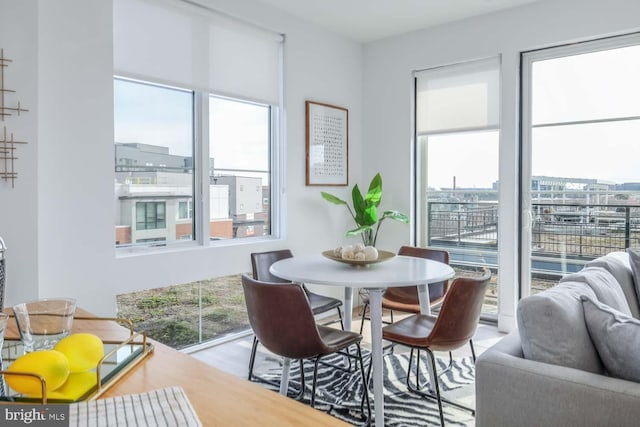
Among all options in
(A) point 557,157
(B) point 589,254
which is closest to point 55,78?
(A) point 557,157

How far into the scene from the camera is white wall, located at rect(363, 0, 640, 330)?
3.57m

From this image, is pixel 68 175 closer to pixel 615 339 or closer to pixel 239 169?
pixel 239 169

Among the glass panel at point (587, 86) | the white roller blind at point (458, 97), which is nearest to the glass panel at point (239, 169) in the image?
the white roller blind at point (458, 97)

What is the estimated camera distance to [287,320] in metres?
2.16

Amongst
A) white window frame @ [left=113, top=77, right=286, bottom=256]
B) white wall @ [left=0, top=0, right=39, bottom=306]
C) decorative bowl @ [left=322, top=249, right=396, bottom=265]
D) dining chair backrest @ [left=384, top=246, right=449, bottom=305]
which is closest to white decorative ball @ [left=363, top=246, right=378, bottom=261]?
decorative bowl @ [left=322, top=249, right=396, bottom=265]

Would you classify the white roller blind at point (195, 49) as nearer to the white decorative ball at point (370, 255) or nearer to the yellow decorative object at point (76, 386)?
the white decorative ball at point (370, 255)

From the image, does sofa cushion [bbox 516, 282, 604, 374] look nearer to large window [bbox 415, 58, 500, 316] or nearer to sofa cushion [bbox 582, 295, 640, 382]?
sofa cushion [bbox 582, 295, 640, 382]

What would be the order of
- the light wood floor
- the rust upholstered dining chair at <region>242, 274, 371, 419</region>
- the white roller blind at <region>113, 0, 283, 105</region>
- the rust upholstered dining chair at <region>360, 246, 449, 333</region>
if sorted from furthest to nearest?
the light wood floor, the rust upholstered dining chair at <region>360, 246, 449, 333</region>, the white roller blind at <region>113, 0, 283, 105</region>, the rust upholstered dining chair at <region>242, 274, 371, 419</region>

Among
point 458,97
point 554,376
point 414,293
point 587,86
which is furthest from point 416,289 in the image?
point 587,86

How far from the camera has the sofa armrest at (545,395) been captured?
1.28 m

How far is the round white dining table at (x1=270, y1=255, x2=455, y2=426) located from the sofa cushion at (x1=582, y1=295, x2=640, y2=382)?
2.78ft

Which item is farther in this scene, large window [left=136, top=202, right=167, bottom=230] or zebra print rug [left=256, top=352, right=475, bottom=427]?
large window [left=136, top=202, right=167, bottom=230]

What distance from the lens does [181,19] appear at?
3.22 metres

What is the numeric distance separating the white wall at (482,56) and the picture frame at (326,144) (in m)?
0.36
